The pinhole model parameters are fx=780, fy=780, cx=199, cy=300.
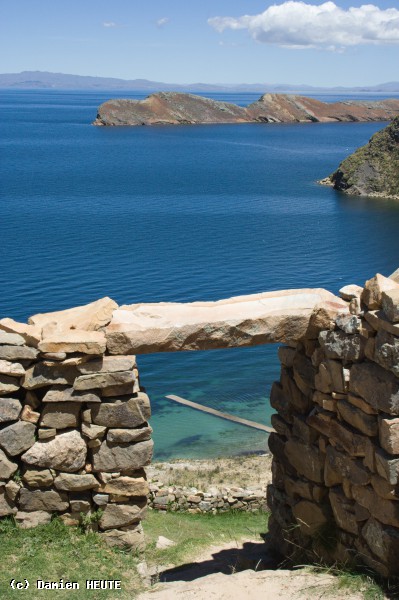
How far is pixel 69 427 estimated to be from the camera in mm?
10711

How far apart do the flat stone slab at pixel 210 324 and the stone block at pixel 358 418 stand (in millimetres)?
1217

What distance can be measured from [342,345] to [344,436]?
1.25 meters

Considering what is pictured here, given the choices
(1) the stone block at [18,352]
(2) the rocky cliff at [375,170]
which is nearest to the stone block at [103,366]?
(1) the stone block at [18,352]

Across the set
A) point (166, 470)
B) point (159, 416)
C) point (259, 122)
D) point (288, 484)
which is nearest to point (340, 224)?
point (159, 416)

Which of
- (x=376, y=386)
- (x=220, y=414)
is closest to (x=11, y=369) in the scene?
(x=376, y=386)

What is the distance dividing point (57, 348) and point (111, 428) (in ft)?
4.47

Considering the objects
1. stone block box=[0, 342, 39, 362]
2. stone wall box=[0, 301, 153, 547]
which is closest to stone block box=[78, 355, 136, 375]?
stone wall box=[0, 301, 153, 547]

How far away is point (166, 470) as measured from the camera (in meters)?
19.5

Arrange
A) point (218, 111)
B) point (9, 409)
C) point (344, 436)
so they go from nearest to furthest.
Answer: point (9, 409), point (344, 436), point (218, 111)

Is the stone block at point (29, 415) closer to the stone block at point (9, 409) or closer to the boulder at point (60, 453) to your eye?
the stone block at point (9, 409)

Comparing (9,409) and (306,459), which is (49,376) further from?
(306,459)

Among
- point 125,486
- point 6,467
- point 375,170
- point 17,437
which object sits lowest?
point 125,486

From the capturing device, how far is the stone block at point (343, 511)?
34.9 ft

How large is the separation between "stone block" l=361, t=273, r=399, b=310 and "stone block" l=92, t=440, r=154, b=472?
3.66 m
